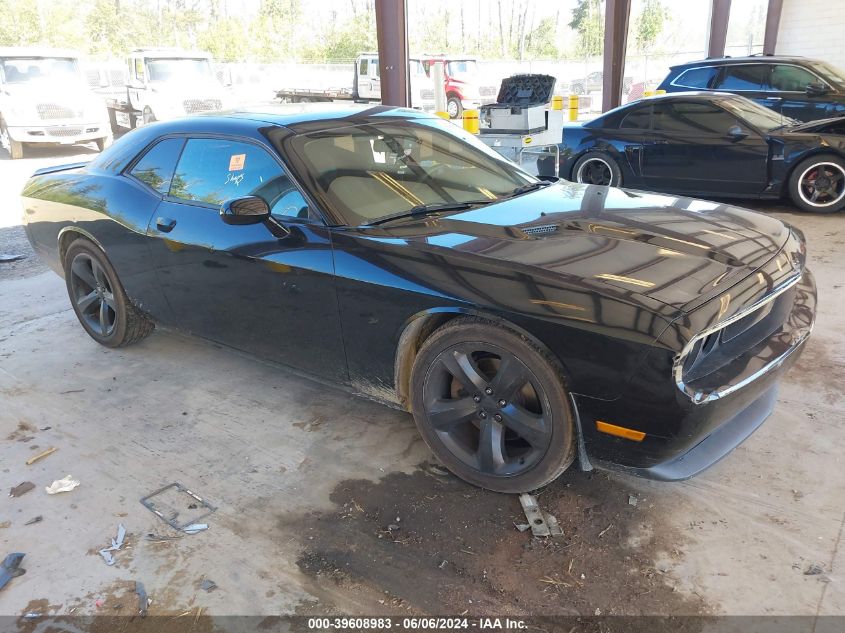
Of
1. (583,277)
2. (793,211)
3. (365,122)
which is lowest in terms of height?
(793,211)

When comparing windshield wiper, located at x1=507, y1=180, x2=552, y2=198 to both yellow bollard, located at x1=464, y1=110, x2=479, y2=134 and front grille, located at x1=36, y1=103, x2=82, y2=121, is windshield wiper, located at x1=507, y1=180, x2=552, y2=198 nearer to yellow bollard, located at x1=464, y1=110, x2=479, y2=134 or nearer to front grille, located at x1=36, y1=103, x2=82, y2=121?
yellow bollard, located at x1=464, y1=110, x2=479, y2=134

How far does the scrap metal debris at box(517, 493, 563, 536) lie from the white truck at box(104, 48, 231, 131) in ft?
50.7

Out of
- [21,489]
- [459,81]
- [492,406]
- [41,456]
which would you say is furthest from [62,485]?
[459,81]

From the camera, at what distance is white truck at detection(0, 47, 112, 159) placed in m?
14.2

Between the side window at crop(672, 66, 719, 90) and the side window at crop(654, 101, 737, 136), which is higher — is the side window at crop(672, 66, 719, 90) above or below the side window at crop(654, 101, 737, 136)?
above

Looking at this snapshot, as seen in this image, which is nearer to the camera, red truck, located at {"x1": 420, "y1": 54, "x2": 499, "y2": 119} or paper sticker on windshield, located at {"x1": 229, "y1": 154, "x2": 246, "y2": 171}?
paper sticker on windshield, located at {"x1": 229, "y1": 154, "x2": 246, "y2": 171}

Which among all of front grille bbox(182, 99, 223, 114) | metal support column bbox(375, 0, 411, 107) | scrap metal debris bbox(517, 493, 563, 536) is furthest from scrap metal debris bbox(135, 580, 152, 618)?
front grille bbox(182, 99, 223, 114)

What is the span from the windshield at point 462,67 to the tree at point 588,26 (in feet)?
105

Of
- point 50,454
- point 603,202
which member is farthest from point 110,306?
point 603,202

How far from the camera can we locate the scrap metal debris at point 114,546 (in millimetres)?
2465

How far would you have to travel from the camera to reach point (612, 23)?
1383cm

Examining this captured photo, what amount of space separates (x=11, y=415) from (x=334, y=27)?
55.8 metres

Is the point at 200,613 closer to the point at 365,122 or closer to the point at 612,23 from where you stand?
the point at 365,122

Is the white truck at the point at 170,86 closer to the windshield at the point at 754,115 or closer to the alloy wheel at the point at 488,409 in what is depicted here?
the windshield at the point at 754,115
